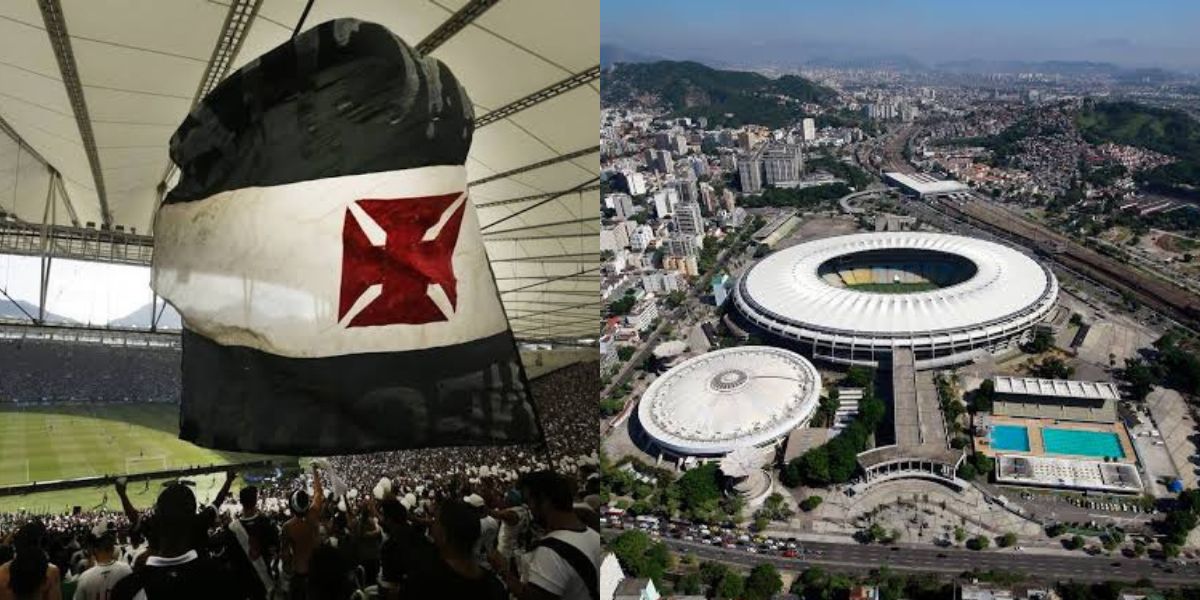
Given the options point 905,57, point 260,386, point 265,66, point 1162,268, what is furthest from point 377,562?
point 905,57

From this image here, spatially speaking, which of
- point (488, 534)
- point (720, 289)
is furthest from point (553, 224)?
point (720, 289)

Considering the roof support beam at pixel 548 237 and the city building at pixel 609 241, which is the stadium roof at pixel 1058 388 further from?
the city building at pixel 609 241

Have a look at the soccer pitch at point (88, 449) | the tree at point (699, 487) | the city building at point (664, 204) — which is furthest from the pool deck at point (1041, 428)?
the city building at point (664, 204)

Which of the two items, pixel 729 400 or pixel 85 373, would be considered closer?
Answer: pixel 729 400

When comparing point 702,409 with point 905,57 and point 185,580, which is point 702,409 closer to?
point 185,580

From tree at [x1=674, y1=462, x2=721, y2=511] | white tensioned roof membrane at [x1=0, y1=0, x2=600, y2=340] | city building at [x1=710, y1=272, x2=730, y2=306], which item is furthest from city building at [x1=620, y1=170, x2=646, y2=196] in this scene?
white tensioned roof membrane at [x1=0, y1=0, x2=600, y2=340]

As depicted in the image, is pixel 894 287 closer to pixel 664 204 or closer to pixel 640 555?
pixel 664 204
